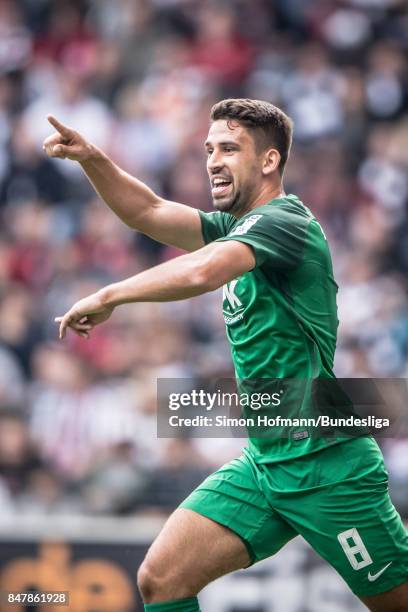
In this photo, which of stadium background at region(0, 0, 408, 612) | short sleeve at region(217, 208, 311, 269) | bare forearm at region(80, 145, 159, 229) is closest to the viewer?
short sleeve at region(217, 208, 311, 269)

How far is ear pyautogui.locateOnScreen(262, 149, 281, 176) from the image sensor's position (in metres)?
4.55

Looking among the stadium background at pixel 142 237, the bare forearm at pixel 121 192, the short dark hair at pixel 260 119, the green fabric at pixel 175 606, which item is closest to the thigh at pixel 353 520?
the green fabric at pixel 175 606

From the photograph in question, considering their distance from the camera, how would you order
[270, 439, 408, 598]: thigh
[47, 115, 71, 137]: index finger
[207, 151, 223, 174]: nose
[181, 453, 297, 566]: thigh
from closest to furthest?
[270, 439, 408, 598]: thigh
[181, 453, 297, 566]: thigh
[207, 151, 223, 174]: nose
[47, 115, 71, 137]: index finger

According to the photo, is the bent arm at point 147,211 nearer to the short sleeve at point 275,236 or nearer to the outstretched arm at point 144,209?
the outstretched arm at point 144,209

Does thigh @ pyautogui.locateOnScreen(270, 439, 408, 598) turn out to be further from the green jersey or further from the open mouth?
the open mouth

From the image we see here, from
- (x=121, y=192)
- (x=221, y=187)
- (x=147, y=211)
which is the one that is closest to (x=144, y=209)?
(x=147, y=211)

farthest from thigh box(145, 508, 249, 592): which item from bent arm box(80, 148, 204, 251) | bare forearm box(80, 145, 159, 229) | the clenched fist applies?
the clenched fist

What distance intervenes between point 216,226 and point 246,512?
4.45 feet

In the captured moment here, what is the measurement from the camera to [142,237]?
31.2ft

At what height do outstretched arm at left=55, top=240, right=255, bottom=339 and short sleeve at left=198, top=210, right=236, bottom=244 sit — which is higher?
short sleeve at left=198, top=210, right=236, bottom=244

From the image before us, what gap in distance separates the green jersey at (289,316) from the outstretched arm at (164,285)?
0.28 meters

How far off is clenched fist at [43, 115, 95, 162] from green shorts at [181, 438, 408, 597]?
156 centimetres

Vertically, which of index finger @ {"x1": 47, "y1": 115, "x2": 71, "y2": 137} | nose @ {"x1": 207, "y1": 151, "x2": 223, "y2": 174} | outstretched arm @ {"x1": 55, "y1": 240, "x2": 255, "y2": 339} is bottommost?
outstretched arm @ {"x1": 55, "y1": 240, "x2": 255, "y2": 339}

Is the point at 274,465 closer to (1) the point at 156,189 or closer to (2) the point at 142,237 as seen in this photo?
(2) the point at 142,237
